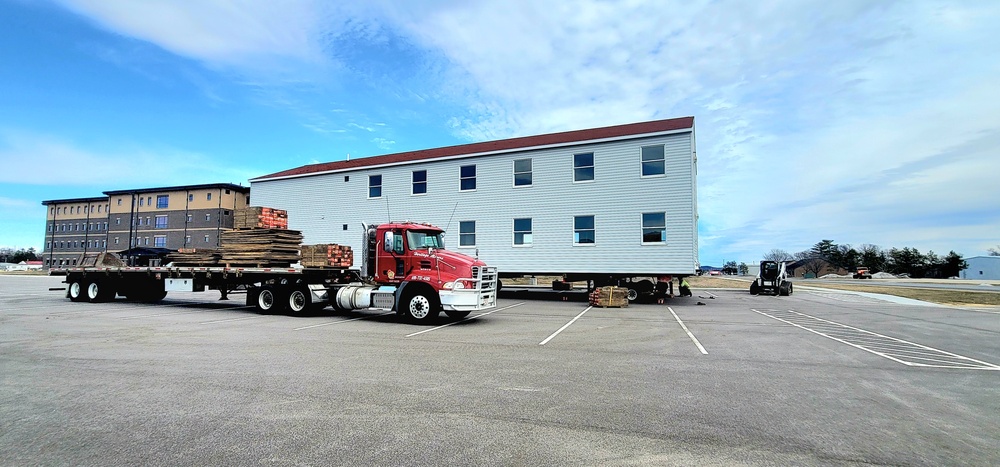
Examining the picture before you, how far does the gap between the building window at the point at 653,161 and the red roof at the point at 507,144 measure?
74 centimetres

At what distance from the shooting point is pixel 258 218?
1667 centimetres

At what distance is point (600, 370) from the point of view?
25.2 ft

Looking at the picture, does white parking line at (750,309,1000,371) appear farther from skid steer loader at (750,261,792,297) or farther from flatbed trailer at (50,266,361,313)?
skid steer loader at (750,261,792,297)

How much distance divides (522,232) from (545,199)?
1.93 m

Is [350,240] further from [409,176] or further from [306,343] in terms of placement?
[306,343]

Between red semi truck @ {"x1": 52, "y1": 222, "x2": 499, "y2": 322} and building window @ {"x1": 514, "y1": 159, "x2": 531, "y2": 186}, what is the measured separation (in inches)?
338

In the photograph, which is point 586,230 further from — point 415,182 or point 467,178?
point 415,182

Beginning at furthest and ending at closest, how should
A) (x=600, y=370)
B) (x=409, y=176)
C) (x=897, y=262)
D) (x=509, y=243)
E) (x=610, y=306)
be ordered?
(x=897, y=262)
(x=409, y=176)
(x=509, y=243)
(x=610, y=306)
(x=600, y=370)

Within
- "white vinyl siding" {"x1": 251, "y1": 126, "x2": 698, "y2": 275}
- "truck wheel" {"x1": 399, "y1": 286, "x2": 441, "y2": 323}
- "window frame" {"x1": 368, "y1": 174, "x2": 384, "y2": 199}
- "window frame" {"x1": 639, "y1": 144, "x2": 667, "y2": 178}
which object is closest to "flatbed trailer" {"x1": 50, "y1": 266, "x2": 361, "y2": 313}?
"truck wheel" {"x1": 399, "y1": 286, "x2": 441, "y2": 323}

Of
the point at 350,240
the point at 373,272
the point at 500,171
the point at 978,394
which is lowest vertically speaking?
the point at 978,394

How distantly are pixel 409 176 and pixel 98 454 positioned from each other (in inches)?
874

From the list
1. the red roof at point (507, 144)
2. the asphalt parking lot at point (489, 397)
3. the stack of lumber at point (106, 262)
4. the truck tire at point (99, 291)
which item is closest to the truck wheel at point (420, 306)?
the asphalt parking lot at point (489, 397)

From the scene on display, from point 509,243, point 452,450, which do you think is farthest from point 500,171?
point 452,450

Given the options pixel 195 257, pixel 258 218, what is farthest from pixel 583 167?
pixel 195 257
